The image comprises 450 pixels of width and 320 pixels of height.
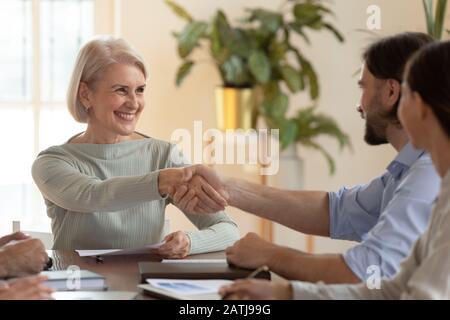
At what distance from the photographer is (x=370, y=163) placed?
6289 millimetres

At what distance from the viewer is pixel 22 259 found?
2.38 m

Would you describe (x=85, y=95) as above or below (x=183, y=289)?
above

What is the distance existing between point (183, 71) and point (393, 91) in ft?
11.8

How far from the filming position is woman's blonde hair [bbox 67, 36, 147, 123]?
10.4 feet

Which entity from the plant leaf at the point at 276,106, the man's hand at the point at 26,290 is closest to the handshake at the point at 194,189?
the man's hand at the point at 26,290

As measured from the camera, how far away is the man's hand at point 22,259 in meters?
2.36

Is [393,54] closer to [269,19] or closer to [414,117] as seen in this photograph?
[414,117]

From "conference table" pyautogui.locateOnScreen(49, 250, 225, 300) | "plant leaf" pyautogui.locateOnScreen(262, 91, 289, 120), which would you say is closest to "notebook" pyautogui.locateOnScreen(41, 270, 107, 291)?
"conference table" pyautogui.locateOnScreen(49, 250, 225, 300)

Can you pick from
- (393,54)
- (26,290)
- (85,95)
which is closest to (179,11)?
(85,95)

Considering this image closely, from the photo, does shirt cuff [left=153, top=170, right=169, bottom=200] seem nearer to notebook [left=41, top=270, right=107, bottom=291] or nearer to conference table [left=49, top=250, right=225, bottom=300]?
conference table [left=49, top=250, right=225, bottom=300]

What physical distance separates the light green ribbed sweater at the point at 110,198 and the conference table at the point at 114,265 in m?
0.15

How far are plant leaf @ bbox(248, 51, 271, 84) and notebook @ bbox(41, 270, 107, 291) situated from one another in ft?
12.1

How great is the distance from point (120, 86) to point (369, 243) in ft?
4.47
